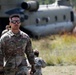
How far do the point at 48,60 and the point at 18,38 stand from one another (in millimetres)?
6683

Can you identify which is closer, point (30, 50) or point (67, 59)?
point (30, 50)

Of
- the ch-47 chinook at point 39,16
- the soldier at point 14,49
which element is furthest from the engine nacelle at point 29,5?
the soldier at point 14,49

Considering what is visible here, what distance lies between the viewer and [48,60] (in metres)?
11.9

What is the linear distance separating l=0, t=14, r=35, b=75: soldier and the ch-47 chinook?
48.5 ft

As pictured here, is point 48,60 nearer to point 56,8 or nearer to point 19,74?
point 19,74

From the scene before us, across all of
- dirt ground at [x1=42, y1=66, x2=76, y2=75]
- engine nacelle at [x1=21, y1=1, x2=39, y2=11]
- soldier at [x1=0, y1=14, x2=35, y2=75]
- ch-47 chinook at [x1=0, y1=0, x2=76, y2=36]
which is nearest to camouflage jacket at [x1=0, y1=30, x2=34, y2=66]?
soldier at [x1=0, y1=14, x2=35, y2=75]

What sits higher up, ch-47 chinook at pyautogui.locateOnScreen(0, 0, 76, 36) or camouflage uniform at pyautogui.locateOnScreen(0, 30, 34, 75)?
camouflage uniform at pyautogui.locateOnScreen(0, 30, 34, 75)

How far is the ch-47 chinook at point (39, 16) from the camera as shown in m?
20.5


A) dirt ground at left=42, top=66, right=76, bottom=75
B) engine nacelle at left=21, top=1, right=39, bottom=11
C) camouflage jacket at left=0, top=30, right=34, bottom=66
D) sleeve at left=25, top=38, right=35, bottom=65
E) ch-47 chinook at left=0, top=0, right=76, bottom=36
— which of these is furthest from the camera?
engine nacelle at left=21, top=1, right=39, bottom=11

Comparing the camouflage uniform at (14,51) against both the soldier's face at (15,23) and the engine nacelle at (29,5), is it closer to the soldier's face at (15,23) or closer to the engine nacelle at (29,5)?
the soldier's face at (15,23)

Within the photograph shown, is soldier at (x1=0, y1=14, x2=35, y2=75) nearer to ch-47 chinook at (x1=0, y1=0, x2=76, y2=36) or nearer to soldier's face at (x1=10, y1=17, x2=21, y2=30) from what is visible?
soldier's face at (x1=10, y1=17, x2=21, y2=30)

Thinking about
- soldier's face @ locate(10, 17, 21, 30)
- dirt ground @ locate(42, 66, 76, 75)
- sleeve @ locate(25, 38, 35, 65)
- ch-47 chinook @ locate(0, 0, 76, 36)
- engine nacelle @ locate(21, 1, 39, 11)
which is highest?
soldier's face @ locate(10, 17, 21, 30)

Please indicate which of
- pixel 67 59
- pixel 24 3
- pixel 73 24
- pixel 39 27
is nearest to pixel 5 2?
pixel 24 3

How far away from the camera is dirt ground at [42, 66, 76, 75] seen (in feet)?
33.3
